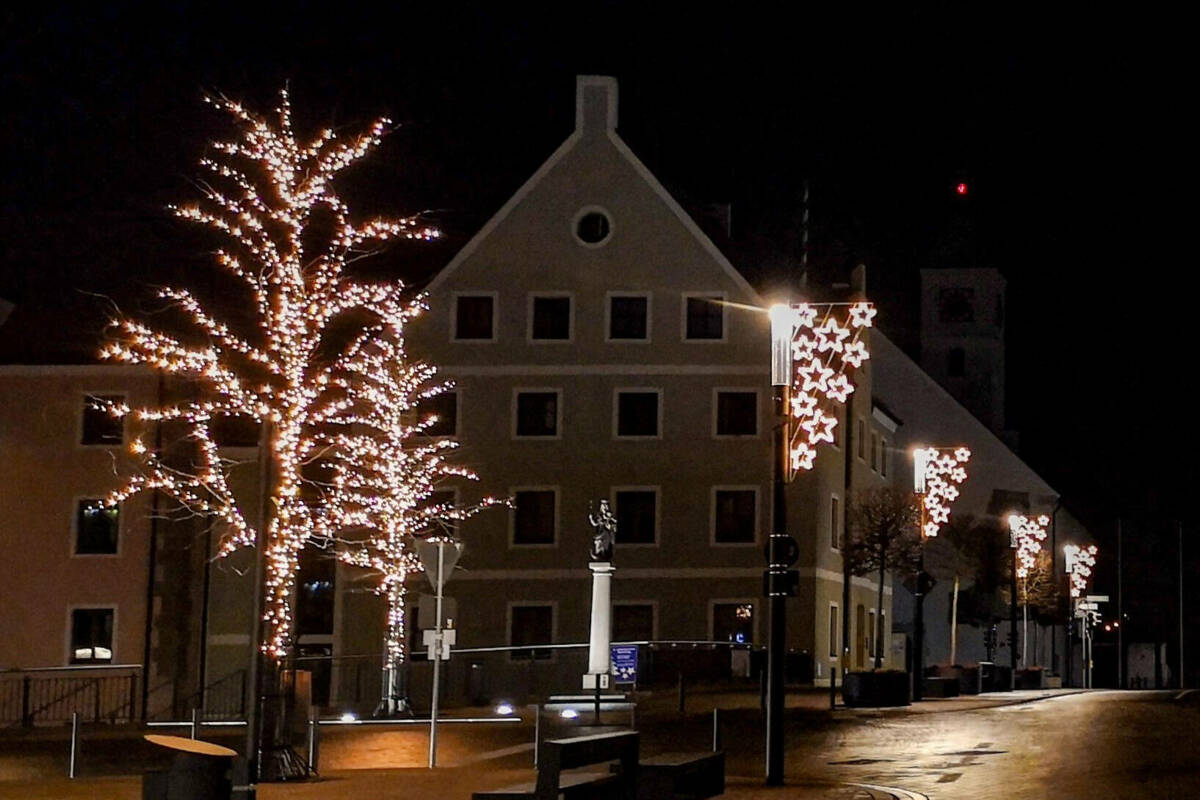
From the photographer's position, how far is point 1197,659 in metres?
110

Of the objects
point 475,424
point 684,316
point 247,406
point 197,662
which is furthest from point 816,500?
point 247,406

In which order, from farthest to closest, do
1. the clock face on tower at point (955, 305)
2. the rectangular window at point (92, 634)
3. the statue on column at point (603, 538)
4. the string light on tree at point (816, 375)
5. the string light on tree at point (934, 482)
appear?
the clock face on tower at point (955, 305) < the rectangular window at point (92, 634) < the string light on tree at point (934, 482) < the statue on column at point (603, 538) < the string light on tree at point (816, 375)

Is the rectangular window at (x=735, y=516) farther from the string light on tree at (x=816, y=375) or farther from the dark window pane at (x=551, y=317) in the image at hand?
the string light on tree at (x=816, y=375)

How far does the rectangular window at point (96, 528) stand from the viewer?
47.7 metres

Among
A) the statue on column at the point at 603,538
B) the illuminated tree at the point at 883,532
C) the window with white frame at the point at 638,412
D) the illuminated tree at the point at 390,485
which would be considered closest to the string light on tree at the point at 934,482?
the illuminated tree at the point at 883,532

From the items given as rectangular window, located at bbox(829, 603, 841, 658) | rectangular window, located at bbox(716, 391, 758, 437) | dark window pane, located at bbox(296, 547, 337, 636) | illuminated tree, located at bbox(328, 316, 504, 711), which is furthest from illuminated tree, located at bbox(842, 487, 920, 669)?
dark window pane, located at bbox(296, 547, 337, 636)

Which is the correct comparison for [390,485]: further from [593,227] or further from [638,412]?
[593,227]

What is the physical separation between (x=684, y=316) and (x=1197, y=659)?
69597mm

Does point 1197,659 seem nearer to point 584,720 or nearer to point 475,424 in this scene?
point 475,424

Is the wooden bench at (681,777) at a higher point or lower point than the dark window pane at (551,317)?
lower

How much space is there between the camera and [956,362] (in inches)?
3666

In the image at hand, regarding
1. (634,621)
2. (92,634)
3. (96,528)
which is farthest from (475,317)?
(92,634)

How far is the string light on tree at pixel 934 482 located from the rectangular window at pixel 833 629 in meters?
8.46

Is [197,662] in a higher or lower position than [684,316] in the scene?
lower
